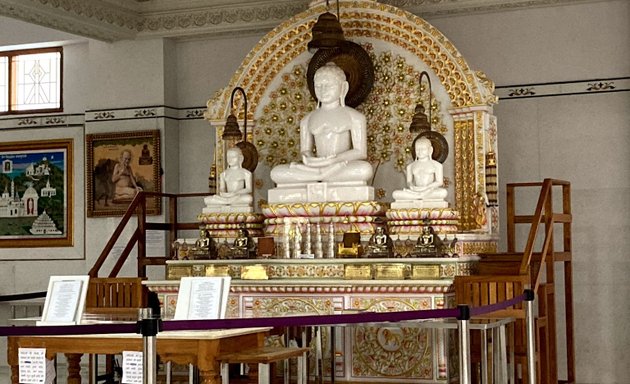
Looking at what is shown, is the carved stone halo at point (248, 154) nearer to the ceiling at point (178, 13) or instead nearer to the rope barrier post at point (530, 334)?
the ceiling at point (178, 13)

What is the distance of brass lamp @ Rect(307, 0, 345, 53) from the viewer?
35.5 feet

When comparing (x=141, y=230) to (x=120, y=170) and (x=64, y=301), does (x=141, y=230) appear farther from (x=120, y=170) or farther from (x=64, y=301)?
(x=64, y=301)

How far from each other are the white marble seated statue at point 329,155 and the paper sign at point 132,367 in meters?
3.72

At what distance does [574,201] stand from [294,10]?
3644 millimetres

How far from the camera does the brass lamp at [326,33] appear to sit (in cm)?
1082

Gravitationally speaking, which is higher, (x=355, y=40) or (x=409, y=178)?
(x=355, y=40)

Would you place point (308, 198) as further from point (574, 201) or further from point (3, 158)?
point (3, 158)

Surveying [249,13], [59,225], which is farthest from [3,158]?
[249,13]

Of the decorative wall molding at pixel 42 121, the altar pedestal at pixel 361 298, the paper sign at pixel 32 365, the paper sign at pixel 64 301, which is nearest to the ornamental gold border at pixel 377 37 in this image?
the altar pedestal at pixel 361 298

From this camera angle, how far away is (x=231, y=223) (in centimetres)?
1141

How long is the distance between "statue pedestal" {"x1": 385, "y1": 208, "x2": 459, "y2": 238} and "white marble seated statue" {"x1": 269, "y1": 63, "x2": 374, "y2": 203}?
0.49 metres

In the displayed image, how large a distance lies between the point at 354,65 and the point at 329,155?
1098 millimetres

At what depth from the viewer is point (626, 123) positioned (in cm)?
1155

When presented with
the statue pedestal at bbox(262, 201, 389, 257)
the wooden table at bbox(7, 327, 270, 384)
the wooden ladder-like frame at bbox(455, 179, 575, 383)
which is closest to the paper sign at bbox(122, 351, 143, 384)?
the wooden table at bbox(7, 327, 270, 384)
